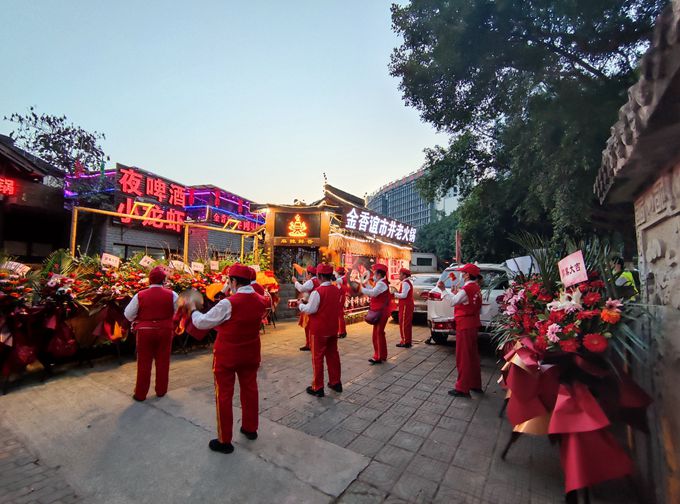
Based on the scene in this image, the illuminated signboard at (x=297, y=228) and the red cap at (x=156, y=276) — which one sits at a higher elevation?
the illuminated signboard at (x=297, y=228)

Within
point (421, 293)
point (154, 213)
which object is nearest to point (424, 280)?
point (421, 293)

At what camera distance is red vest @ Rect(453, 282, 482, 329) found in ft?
14.7

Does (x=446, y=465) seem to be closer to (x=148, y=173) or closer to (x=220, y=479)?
(x=220, y=479)

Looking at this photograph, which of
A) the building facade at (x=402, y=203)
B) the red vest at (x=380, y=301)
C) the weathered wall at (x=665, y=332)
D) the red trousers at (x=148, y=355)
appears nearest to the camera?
the weathered wall at (x=665, y=332)

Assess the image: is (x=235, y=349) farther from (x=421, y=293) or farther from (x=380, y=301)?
(x=421, y=293)

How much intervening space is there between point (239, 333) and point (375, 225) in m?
10.2

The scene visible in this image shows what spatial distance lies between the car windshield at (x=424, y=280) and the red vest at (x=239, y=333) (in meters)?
6.95

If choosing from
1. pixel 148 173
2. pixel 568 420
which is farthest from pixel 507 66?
pixel 148 173

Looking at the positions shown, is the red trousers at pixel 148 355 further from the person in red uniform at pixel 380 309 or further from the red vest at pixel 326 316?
the person in red uniform at pixel 380 309

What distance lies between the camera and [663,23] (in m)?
1.44

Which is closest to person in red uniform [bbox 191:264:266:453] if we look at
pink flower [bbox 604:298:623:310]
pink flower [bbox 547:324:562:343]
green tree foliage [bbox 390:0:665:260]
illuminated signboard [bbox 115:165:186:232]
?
pink flower [bbox 547:324:562:343]

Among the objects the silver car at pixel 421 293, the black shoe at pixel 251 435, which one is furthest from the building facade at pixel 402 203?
the black shoe at pixel 251 435

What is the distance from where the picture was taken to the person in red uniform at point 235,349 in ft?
9.98

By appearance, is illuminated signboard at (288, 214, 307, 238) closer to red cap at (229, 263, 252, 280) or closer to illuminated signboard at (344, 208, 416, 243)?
illuminated signboard at (344, 208, 416, 243)
